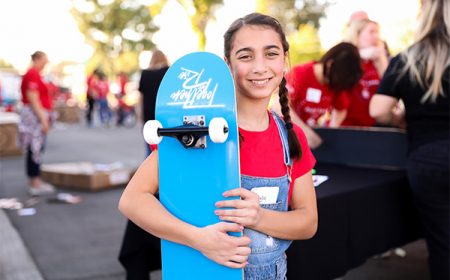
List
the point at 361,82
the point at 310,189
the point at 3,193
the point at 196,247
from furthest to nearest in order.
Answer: the point at 3,193 → the point at 361,82 → the point at 310,189 → the point at 196,247

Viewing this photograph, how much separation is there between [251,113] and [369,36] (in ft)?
7.24

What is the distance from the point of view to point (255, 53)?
1371 mm

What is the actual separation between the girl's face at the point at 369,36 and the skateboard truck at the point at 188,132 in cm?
241

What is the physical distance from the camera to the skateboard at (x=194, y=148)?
1.27 meters

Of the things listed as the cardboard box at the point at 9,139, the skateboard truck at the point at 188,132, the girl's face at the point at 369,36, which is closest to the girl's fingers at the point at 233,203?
the skateboard truck at the point at 188,132

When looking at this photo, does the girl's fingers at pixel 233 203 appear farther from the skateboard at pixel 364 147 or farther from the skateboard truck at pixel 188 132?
the skateboard at pixel 364 147

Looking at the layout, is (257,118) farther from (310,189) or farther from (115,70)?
(115,70)

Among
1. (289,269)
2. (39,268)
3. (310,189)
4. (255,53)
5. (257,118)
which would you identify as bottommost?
(39,268)


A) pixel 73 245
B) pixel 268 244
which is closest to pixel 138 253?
pixel 268 244

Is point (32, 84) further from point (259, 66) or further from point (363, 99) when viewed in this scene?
point (259, 66)

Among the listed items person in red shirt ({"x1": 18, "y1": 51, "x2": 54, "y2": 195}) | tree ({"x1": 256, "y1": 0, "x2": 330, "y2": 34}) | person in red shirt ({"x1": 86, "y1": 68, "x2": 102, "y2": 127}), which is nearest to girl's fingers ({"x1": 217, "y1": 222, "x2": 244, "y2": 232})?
person in red shirt ({"x1": 18, "y1": 51, "x2": 54, "y2": 195})

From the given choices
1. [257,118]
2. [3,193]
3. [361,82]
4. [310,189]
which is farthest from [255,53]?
[3,193]

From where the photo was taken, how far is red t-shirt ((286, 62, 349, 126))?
296 centimetres

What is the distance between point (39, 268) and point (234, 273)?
107 inches
